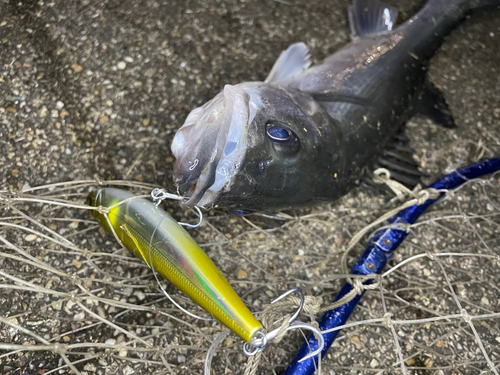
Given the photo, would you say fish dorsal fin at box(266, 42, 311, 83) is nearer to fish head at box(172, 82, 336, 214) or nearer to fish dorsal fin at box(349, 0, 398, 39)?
fish dorsal fin at box(349, 0, 398, 39)

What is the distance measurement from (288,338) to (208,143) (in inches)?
56.4

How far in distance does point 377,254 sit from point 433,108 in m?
1.47

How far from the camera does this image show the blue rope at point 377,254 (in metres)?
2.21

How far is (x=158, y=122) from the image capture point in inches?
111

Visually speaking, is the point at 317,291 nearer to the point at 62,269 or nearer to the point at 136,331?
the point at 136,331

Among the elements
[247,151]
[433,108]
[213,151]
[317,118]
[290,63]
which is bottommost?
[433,108]

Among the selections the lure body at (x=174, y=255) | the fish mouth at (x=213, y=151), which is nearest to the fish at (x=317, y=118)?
the fish mouth at (x=213, y=151)

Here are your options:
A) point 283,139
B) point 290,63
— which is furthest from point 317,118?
point 290,63

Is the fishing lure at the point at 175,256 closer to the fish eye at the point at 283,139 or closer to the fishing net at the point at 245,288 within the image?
the fishing net at the point at 245,288

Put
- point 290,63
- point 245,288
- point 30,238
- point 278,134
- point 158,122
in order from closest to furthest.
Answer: point 278,134 < point 30,238 < point 245,288 < point 158,122 < point 290,63

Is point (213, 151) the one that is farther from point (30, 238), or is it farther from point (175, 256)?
point (30, 238)

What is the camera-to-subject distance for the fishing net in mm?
2184

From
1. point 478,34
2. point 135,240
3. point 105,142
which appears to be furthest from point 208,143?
point 478,34

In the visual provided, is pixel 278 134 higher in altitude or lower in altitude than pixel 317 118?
higher
